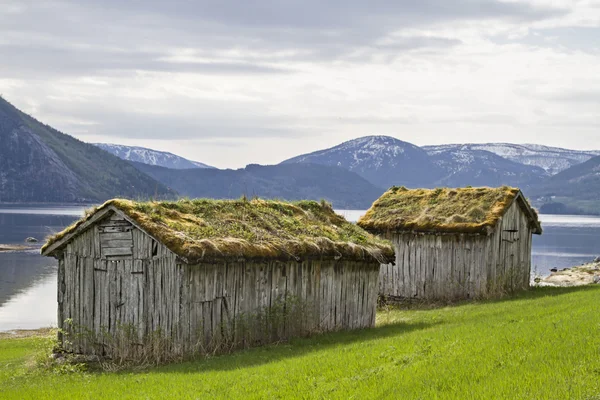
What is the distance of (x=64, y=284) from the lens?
74.8 ft

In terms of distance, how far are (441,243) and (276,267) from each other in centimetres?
1354

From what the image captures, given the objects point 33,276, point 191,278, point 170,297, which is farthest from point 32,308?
point 191,278

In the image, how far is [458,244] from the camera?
112ft

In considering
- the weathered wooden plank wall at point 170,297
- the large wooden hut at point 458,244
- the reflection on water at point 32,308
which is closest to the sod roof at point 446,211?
the large wooden hut at point 458,244

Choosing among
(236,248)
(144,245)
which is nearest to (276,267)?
(236,248)

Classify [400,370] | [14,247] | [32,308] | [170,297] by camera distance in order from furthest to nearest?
1. [14,247]
2. [32,308]
3. [170,297]
4. [400,370]

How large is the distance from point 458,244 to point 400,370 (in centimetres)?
2051

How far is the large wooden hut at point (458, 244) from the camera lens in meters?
33.8

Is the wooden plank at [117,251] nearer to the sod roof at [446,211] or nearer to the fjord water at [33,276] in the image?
the fjord water at [33,276]

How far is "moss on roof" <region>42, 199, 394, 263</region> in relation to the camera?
20703 millimetres

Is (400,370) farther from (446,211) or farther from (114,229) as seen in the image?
(446,211)

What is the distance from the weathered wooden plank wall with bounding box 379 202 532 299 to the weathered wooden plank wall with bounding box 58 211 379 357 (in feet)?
37.3

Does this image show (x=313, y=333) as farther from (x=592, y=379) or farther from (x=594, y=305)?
(x=592, y=379)

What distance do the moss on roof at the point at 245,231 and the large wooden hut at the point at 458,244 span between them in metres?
7.99
